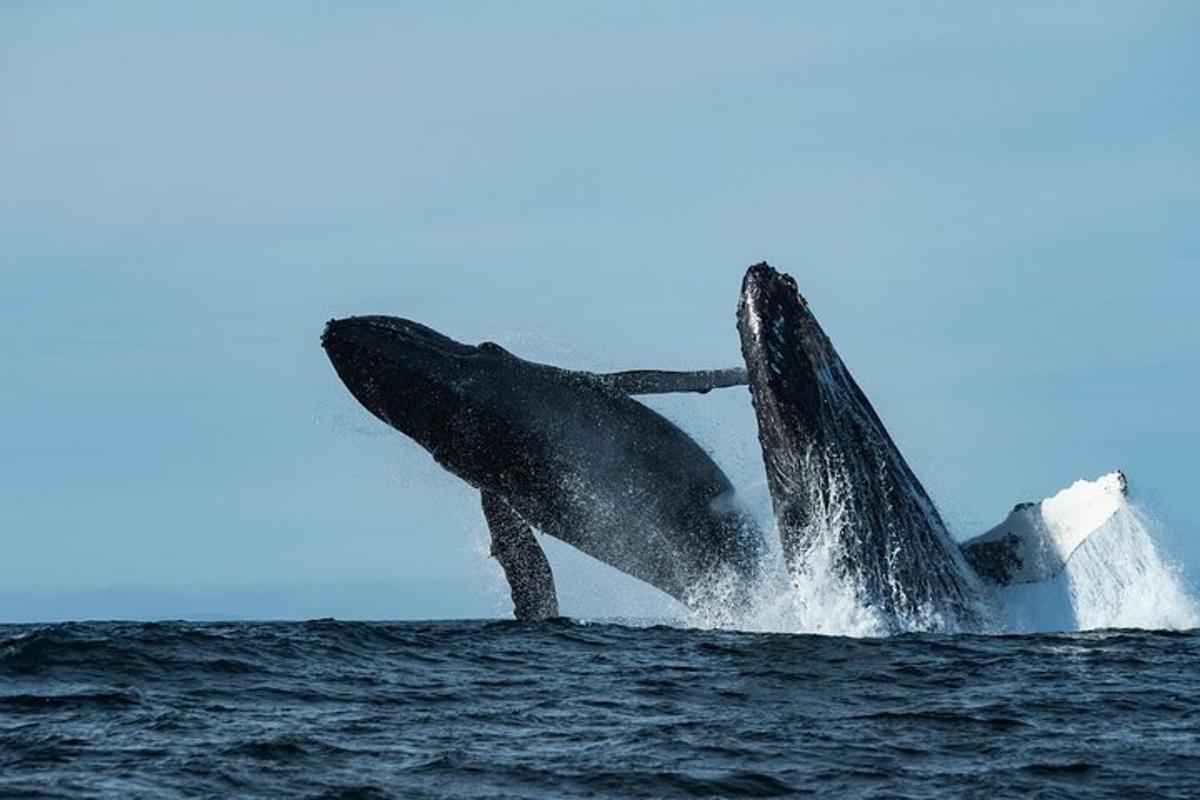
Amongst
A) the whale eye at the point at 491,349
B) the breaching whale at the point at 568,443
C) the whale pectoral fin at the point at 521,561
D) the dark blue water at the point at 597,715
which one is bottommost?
the dark blue water at the point at 597,715

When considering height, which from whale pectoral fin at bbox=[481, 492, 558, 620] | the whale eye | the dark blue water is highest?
the whale eye

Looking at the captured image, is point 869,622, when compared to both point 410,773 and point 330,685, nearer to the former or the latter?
point 330,685

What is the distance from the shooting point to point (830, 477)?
54.5ft

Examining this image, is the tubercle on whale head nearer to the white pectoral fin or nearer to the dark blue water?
the dark blue water

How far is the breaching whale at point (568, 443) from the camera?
17953mm

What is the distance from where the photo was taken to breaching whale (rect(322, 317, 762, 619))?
17953 millimetres

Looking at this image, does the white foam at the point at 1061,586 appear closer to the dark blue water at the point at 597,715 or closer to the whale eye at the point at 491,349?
the dark blue water at the point at 597,715

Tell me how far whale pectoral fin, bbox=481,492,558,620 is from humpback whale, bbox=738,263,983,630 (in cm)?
363

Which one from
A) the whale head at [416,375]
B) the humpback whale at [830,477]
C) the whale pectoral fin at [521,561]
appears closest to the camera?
the humpback whale at [830,477]

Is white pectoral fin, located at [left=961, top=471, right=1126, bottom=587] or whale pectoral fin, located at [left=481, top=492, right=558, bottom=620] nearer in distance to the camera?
white pectoral fin, located at [left=961, top=471, right=1126, bottom=587]

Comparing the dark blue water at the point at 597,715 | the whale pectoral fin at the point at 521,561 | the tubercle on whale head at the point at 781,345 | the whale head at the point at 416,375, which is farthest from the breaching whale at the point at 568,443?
the dark blue water at the point at 597,715

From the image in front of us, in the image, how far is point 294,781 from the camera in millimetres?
10625

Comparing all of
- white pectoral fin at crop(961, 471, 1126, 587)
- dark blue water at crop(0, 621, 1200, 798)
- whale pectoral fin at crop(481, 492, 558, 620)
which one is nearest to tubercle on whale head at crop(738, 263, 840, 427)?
dark blue water at crop(0, 621, 1200, 798)

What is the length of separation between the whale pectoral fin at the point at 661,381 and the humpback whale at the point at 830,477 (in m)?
0.97
